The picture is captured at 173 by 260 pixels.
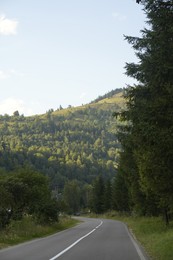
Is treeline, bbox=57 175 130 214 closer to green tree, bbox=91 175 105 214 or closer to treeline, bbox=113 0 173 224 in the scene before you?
green tree, bbox=91 175 105 214

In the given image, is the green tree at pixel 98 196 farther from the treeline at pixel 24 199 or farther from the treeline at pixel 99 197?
the treeline at pixel 24 199

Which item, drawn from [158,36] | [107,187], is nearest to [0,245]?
[158,36]

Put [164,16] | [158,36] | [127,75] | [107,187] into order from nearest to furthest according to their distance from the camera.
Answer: [164,16]
[158,36]
[127,75]
[107,187]

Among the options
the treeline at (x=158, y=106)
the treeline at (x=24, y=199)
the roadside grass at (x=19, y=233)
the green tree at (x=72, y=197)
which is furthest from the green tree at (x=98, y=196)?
the treeline at (x=158, y=106)

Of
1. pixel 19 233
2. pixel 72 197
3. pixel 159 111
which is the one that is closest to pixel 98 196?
pixel 72 197

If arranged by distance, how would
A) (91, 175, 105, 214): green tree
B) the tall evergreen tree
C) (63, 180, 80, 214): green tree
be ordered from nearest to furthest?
1. the tall evergreen tree
2. (91, 175, 105, 214): green tree
3. (63, 180, 80, 214): green tree

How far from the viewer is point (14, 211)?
30328 millimetres

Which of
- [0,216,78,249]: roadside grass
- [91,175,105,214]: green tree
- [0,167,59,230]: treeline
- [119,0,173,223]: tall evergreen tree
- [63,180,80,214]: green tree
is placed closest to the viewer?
[119,0,173,223]: tall evergreen tree

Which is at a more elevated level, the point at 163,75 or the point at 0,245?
the point at 163,75

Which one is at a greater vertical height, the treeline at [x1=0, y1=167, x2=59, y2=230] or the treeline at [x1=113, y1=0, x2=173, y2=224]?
the treeline at [x1=113, y1=0, x2=173, y2=224]

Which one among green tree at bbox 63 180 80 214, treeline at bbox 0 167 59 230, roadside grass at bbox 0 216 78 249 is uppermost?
treeline at bbox 0 167 59 230

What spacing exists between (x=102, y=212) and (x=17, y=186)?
7320 cm

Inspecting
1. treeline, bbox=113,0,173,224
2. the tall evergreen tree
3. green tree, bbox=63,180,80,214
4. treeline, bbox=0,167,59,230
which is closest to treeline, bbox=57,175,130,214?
green tree, bbox=63,180,80,214

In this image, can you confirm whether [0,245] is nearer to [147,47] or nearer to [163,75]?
[163,75]
